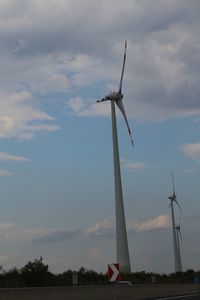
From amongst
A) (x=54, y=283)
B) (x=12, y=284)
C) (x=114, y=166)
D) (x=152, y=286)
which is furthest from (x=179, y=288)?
(x=12, y=284)

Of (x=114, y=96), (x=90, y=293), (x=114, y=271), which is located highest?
(x=114, y=96)

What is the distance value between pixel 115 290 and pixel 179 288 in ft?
53.4

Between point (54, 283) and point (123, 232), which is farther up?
point (123, 232)

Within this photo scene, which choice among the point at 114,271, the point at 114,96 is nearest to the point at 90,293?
the point at 114,271

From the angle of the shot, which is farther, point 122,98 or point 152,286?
point 122,98

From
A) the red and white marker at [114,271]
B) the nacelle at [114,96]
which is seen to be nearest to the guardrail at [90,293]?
the red and white marker at [114,271]

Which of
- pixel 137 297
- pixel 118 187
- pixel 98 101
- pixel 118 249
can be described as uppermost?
pixel 98 101

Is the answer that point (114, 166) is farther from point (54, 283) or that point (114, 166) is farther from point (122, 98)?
point (54, 283)

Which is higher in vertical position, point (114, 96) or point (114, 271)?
point (114, 96)

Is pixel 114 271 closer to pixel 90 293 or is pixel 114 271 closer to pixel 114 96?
pixel 90 293

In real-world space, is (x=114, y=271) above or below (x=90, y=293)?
above

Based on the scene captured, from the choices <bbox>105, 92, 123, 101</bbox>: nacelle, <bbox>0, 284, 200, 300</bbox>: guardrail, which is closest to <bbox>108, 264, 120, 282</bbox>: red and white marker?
<bbox>0, 284, 200, 300</bbox>: guardrail

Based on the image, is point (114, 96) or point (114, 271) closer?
point (114, 271)

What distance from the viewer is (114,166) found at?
54.2 metres
